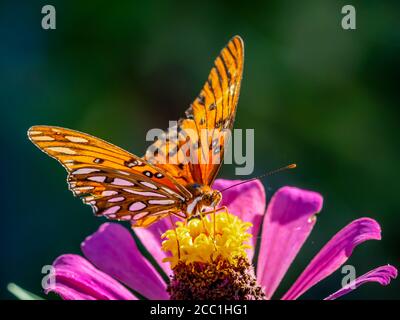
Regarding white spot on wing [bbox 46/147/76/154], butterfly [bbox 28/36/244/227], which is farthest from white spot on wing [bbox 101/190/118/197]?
white spot on wing [bbox 46/147/76/154]

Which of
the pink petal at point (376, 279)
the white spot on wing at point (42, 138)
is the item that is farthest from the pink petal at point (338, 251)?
the white spot on wing at point (42, 138)

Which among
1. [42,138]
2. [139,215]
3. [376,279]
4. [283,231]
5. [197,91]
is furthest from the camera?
[197,91]

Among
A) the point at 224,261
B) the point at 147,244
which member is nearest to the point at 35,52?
the point at 147,244

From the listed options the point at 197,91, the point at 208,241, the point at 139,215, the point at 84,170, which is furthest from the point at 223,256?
the point at 197,91

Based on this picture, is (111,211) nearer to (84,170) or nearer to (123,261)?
(84,170)

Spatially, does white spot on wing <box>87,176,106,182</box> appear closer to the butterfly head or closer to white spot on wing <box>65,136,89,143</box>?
white spot on wing <box>65,136,89,143</box>

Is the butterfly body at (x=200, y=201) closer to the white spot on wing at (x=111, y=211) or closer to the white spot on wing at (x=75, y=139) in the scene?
the white spot on wing at (x=111, y=211)
